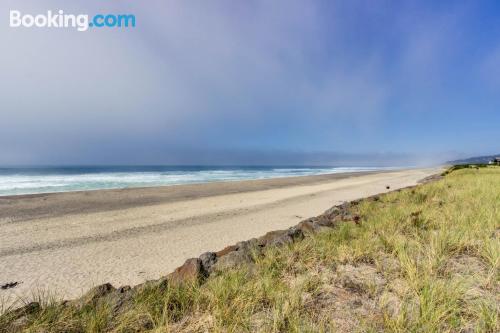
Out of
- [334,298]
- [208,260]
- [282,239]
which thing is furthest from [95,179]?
[334,298]

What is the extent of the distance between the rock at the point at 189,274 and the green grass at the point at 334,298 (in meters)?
0.28

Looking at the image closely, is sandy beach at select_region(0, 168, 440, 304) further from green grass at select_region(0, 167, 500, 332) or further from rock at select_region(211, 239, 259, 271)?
rock at select_region(211, 239, 259, 271)

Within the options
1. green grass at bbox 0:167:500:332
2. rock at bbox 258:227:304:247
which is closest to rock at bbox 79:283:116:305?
green grass at bbox 0:167:500:332

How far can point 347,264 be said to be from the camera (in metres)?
4.25

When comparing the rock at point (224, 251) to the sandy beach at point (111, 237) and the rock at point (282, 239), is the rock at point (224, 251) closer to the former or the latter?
the rock at point (282, 239)

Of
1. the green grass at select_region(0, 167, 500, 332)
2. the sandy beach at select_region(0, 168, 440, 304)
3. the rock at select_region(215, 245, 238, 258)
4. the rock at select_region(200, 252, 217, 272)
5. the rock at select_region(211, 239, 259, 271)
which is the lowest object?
the sandy beach at select_region(0, 168, 440, 304)

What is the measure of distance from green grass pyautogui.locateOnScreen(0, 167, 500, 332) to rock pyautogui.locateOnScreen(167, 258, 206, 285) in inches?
11.1

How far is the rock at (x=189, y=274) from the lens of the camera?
13.1 ft

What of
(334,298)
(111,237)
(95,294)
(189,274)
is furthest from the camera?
(111,237)

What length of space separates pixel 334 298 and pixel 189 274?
242 cm

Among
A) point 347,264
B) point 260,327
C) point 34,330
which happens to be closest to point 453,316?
point 347,264

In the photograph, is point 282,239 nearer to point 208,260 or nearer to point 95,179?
point 208,260

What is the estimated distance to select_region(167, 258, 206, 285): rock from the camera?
3979mm

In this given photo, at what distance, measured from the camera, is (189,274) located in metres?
4.29
